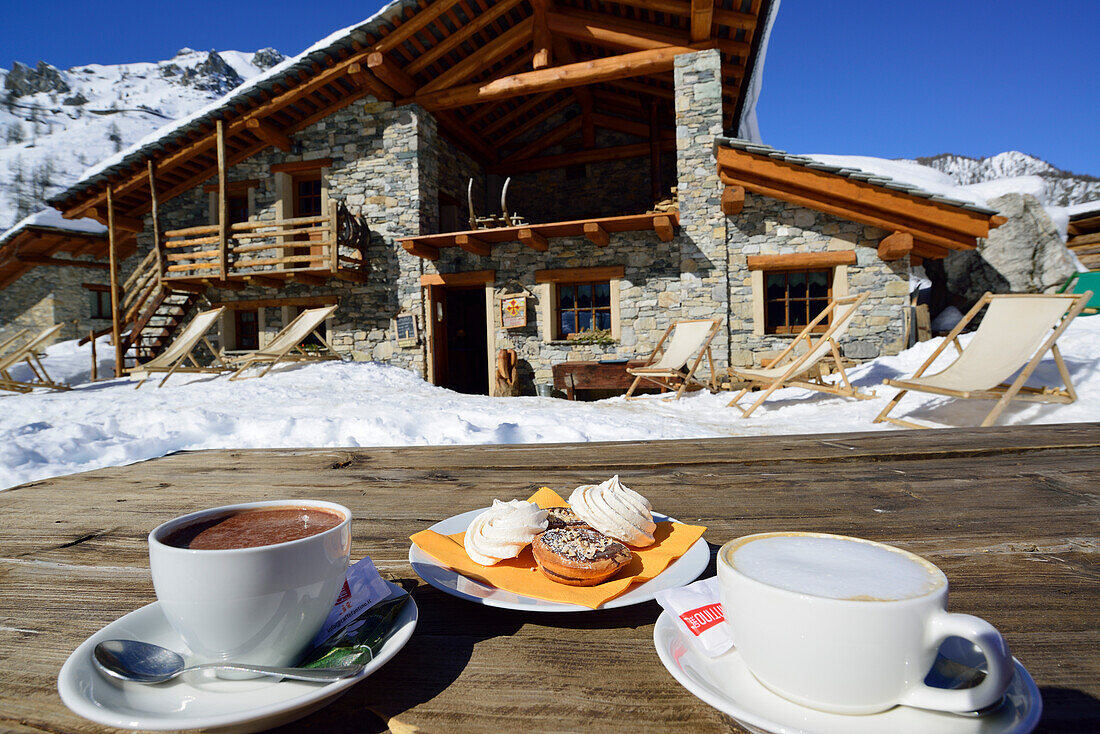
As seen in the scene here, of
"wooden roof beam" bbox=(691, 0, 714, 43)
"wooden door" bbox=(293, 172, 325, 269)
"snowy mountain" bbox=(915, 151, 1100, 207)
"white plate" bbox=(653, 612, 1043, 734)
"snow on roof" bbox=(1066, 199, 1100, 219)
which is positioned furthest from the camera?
"snowy mountain" bbox=(915, 151, 1100, 207)

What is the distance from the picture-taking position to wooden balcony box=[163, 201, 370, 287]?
29.3ft

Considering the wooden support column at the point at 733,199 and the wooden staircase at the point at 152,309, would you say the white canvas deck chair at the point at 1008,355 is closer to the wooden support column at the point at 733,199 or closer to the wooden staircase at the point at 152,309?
the wooden support column at the point at 733,199

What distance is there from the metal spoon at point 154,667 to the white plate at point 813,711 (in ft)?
0.96

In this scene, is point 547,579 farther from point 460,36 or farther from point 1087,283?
point 1087,283

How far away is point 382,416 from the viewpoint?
4.56 meters

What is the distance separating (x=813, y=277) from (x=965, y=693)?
28.8ft

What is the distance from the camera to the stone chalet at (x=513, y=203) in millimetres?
7848

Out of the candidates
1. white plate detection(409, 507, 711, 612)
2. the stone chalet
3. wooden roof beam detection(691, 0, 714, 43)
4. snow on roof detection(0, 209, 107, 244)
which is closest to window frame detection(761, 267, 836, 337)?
the stone chalet

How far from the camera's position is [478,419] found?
4516mm

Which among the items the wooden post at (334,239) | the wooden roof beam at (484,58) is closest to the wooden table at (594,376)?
the wooden post at (334,239)

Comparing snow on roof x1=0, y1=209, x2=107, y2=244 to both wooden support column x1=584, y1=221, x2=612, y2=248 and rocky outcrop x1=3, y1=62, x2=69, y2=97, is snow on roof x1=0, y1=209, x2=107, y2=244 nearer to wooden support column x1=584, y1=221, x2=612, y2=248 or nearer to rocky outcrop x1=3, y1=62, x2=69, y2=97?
wooden support column x1=584, y1=221, x2=612, y2=248

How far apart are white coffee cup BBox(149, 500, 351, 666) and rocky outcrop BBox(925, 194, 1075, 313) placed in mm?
11102

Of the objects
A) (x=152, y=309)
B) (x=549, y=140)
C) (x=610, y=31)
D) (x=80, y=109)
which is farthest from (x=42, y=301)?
(x=80, y=109)

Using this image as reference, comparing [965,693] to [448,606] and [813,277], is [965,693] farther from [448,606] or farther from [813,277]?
[813,277]
